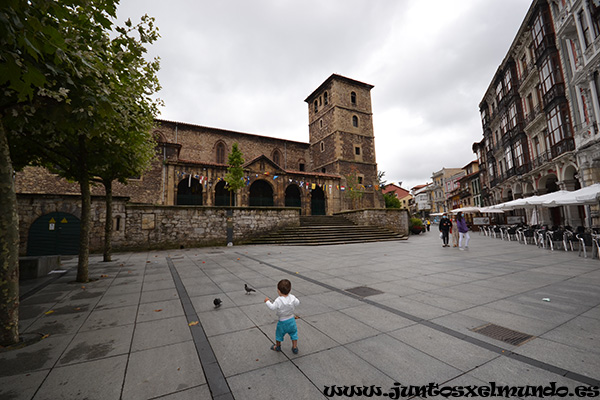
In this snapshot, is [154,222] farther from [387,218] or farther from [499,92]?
[499,92]

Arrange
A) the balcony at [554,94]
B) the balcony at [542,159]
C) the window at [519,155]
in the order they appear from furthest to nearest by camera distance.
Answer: the window at [519,155]
the balcony at [542,159]
the balcony at [554,94]

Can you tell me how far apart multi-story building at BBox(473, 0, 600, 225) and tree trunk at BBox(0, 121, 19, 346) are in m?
21.6

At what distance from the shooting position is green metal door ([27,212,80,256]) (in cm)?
1160

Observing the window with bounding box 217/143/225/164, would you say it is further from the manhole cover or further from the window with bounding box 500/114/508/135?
the window with bounding box 500/114/508/135

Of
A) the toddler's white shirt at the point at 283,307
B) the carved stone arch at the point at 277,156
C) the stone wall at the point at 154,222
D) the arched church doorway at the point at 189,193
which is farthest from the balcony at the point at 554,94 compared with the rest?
the arched church doorway at the point at 189,193

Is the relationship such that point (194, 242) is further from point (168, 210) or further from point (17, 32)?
point (17, 32)

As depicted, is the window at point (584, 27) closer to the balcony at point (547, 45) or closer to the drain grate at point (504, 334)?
the balcony at point (547, 45)

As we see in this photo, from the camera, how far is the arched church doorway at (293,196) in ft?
91.8

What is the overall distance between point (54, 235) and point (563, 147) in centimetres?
2827

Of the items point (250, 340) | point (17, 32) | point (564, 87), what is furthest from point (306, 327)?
point (564, 87)

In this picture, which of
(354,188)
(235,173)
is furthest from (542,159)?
(235,173)

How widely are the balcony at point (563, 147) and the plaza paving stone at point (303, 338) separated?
14.0 meters

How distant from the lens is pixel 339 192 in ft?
96.1

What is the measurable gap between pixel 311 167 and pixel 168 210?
24.2 meters
